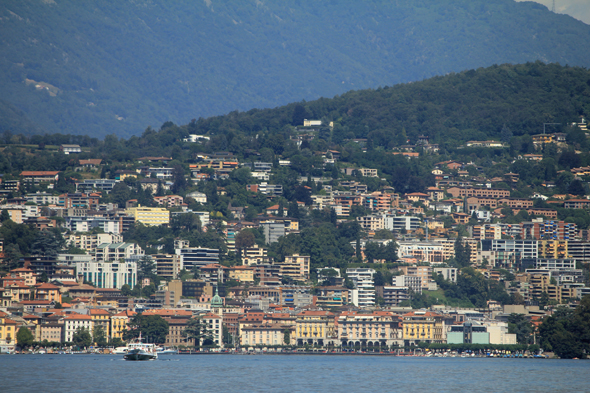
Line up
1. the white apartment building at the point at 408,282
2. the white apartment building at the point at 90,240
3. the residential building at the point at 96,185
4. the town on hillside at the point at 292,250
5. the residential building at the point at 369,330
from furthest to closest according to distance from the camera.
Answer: the residential building at the point at 96,185 < the white apartment building at the point at 90,240 < the white apartment building at the point at 408,282 < the residential building at the point at 369,330 < the town on hillside at the point at 292,250

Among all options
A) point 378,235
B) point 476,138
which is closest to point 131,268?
Result: point 378,235

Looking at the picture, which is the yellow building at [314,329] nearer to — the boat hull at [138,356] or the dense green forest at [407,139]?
the boat hull at [138,356]

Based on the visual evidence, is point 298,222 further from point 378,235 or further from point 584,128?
point 584,128

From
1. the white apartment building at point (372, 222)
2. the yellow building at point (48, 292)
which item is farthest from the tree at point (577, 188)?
the yellow building at point (48, 292)

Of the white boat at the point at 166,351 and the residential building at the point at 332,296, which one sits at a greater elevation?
the residential building at the point at 332,296

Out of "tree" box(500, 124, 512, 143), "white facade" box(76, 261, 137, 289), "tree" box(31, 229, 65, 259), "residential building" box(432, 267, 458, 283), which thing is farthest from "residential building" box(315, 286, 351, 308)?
"tree" box(500, 124, 512, 143)

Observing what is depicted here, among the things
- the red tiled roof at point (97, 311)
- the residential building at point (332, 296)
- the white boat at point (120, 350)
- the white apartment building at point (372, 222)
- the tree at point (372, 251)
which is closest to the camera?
the white boat at point (120, 350)

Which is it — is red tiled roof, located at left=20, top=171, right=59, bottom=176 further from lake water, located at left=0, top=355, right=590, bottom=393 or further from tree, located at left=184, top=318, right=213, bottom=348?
lake water, located at left=0, top=355, right=590, bottom=393
